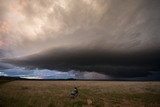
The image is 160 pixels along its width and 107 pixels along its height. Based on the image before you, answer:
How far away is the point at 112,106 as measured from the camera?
2655cm

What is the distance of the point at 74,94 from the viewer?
3369 centimetres

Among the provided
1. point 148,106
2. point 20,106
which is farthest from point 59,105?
point 148,106

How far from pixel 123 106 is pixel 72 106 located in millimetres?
7752

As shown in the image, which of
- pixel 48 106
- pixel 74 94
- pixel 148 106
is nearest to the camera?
pixel 48 106

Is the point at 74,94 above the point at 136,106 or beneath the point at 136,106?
above

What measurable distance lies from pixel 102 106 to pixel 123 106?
3.33m

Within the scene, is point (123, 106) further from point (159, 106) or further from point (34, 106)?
point (34, 106)

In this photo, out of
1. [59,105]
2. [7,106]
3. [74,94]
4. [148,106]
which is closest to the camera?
[7,106]

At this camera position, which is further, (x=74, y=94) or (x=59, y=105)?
(x=74, y=94)

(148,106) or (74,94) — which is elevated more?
(74,94)

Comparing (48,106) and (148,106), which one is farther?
(148,106)

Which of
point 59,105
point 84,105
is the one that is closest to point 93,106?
point 84,105

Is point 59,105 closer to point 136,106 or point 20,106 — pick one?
point 20,106

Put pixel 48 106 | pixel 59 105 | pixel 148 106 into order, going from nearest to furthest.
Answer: pixel 48 106 → pixel 59 105 → pixel 148 106
